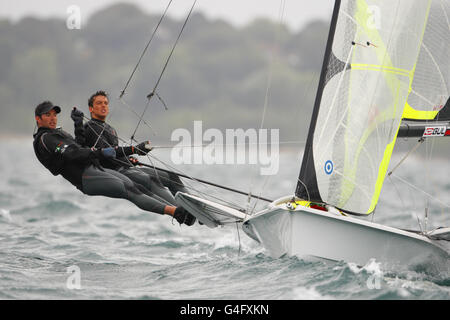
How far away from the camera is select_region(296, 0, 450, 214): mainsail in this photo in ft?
18.1

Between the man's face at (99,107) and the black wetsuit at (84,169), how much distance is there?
40cm

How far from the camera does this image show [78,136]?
20.1 feet

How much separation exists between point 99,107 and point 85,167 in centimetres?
61

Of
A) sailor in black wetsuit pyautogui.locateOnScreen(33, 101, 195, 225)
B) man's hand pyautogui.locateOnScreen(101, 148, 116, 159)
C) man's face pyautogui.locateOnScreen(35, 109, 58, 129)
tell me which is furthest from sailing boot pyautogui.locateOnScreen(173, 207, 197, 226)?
man's face pyautogui.locateOnScreen(35, 109, 58, 129)

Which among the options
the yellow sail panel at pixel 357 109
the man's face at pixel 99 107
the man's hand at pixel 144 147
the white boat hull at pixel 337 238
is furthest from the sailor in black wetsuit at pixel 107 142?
the yellow sail panel at pixel 357 109

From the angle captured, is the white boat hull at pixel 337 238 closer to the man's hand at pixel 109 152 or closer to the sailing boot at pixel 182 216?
the sailing boot at pixel 182 216

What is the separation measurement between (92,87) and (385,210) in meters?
74.4

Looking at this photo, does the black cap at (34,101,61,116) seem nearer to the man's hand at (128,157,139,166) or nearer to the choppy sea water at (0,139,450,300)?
the man's hand at (128,157,139,166)

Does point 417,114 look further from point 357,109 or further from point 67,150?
point 67,150

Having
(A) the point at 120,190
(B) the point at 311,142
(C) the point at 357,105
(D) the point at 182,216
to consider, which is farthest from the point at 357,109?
(A) the point at 120,190

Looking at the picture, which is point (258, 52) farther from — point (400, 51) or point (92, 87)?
point (400, 51)

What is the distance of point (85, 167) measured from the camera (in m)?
5.91

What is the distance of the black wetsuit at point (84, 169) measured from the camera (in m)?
5.77

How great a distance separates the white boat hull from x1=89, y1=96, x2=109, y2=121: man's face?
1.70 m
